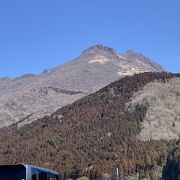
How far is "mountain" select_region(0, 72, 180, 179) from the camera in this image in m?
129

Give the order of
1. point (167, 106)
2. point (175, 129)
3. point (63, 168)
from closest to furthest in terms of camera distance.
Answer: point (63, 168) → point (175, 129) → point (167, 106)

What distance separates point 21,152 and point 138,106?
38.9 meters

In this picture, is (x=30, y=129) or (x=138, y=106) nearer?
(x=138, y=106)

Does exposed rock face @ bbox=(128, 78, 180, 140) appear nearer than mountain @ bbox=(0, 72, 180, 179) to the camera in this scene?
No

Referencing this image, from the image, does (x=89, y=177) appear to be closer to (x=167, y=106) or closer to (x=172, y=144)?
(x=172, y=144)

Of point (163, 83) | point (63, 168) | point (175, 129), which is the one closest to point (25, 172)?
point (63, 168)

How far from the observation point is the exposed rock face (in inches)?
5901

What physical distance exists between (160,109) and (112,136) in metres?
17.1

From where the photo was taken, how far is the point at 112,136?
6186 inches

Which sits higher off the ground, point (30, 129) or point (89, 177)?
point (30, 129)

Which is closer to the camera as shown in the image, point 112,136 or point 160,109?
point 112,136

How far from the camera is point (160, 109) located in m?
162

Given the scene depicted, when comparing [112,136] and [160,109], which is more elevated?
[160,109]

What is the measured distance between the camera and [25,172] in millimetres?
12320
